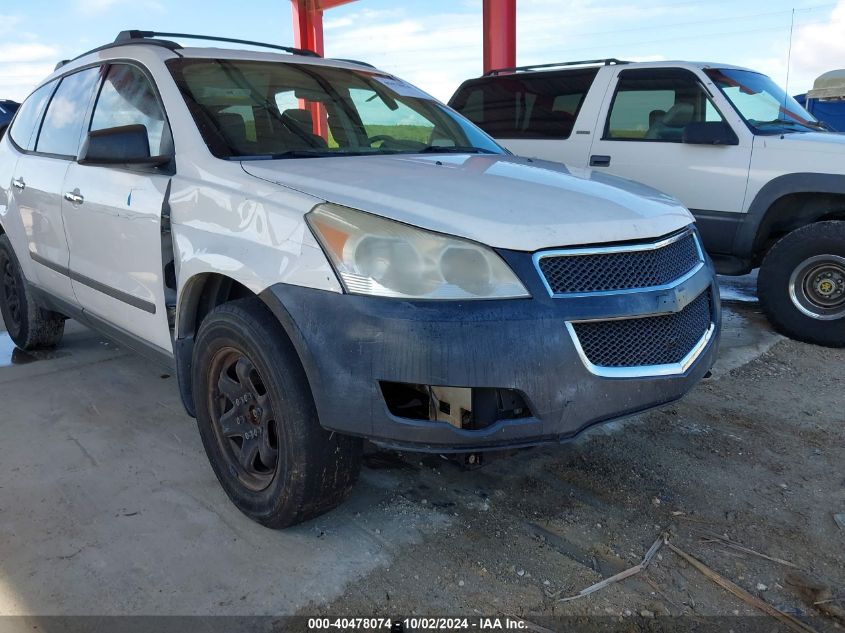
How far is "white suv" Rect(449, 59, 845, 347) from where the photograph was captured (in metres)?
4.73

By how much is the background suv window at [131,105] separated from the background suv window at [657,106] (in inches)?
147

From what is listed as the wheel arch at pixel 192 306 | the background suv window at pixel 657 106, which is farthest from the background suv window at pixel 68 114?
the background suv window at pixel 657 106

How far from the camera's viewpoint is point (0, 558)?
2385mm

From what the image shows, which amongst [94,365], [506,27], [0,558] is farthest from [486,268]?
[506,27]

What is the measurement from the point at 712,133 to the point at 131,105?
384cm

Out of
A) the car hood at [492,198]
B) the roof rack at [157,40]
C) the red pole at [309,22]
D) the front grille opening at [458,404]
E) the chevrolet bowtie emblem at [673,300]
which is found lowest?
the front grille opening at [458,404]

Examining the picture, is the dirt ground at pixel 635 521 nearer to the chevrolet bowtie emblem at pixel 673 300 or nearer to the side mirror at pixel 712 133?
the chevrolet bowtie emblem at pixel 673 300

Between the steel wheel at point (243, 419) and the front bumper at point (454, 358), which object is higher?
the front bumper at point (454, 358)

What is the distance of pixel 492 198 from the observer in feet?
7.35

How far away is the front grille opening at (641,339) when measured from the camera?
81.4 inches

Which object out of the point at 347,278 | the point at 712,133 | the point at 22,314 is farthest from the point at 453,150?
the point at 22,314

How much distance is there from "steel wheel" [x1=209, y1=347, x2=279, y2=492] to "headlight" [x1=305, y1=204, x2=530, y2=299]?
539mm

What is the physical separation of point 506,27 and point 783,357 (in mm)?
7009

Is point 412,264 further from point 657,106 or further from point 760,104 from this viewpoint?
point 760,104
